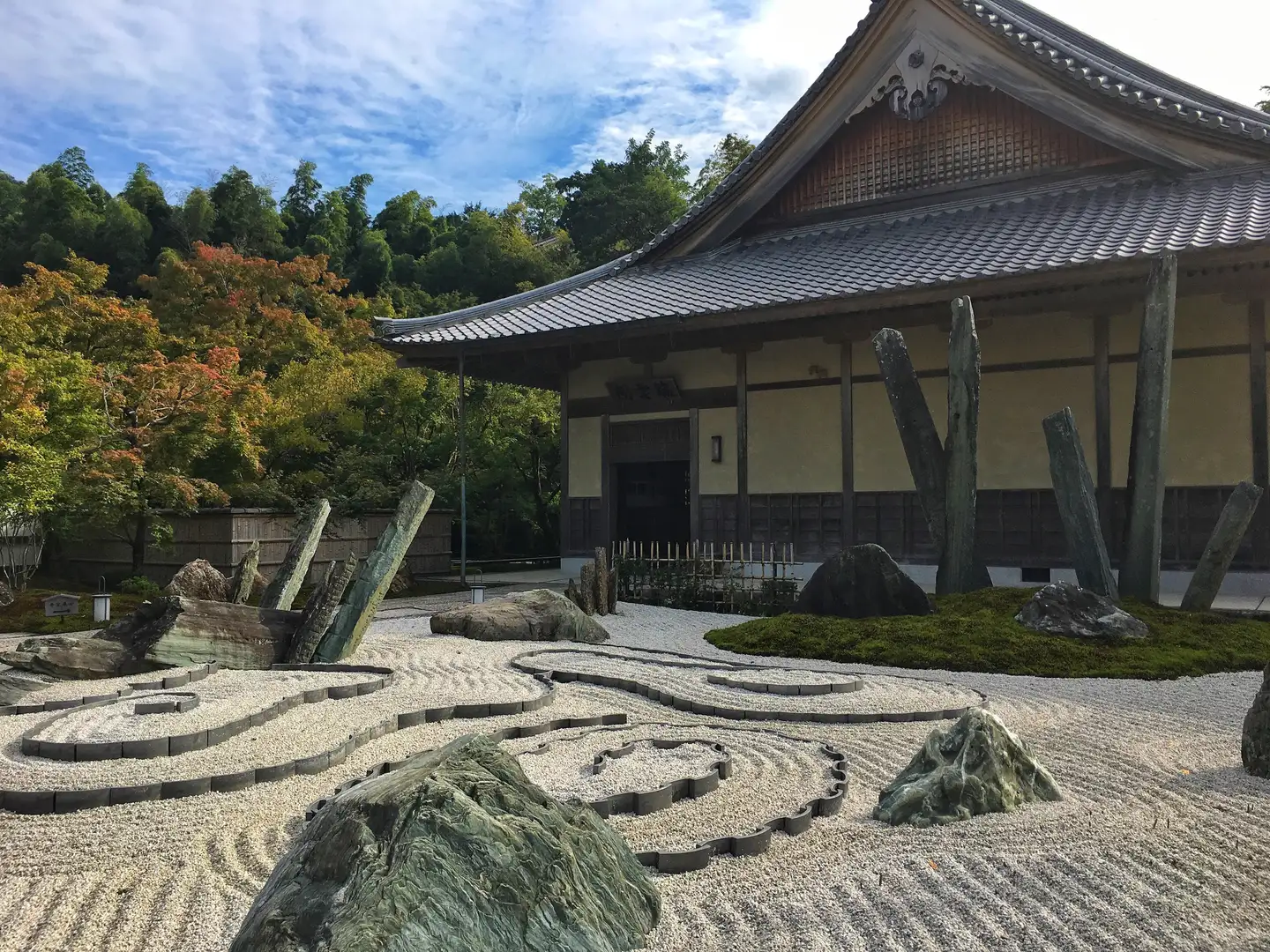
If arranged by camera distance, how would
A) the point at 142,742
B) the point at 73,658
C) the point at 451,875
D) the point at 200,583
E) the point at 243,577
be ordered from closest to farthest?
the point at 451,875
the point at 142,742
the point at 73,658
the point at 243,577
the point at 200,583

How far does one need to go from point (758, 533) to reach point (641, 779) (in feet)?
29.1

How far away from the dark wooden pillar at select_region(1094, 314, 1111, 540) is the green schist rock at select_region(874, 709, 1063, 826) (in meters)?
7.49

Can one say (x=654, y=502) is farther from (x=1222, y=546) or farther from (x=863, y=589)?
(x=1222, y=546)

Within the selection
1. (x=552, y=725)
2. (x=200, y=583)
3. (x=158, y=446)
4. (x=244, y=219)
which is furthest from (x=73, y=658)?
(x=244, y=219)

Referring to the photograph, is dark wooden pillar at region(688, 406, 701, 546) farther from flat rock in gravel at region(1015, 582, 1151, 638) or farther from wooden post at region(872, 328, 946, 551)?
flat rock in gravel at region(1015, 582, 1151, 638)

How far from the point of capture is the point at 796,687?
5.92 meters

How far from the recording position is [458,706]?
524cm

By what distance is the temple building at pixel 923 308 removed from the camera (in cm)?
996

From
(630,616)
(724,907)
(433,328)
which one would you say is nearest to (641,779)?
(724,907)

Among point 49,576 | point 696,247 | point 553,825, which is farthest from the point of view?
point 696,247

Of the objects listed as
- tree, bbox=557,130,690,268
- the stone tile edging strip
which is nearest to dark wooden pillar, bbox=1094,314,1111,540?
the stone tile edging strip

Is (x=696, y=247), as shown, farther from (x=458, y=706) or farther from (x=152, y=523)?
(x=458, y=706)

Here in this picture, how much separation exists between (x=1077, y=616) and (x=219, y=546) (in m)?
9.53

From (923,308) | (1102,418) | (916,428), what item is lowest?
(916,428)
